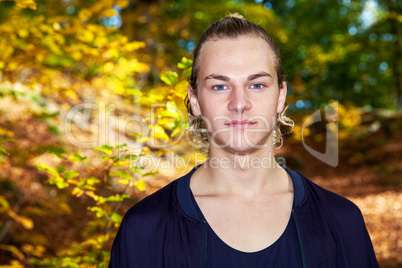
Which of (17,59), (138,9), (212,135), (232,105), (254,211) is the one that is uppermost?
(138,9)

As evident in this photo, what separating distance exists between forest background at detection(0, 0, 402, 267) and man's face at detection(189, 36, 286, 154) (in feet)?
2.09

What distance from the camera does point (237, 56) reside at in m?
2.00

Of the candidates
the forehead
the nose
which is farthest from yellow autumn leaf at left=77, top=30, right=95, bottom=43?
the nose

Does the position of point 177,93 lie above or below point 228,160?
above

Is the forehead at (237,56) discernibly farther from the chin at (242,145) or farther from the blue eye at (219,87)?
the chin at (242,145)

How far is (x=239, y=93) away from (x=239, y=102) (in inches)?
2.5

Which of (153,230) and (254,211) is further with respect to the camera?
(254,211)

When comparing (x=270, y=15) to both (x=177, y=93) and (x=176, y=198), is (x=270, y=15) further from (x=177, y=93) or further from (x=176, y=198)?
(x=176, y=198)

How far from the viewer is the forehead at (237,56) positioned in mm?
1994

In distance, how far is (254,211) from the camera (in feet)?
6.53

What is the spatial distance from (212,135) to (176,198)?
1.29ft

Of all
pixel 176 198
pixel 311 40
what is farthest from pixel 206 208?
pixel 311 40

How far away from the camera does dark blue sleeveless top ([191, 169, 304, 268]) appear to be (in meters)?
1.76

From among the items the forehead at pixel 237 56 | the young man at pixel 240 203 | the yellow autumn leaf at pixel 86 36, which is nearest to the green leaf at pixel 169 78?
the young man at pixel 240 203
